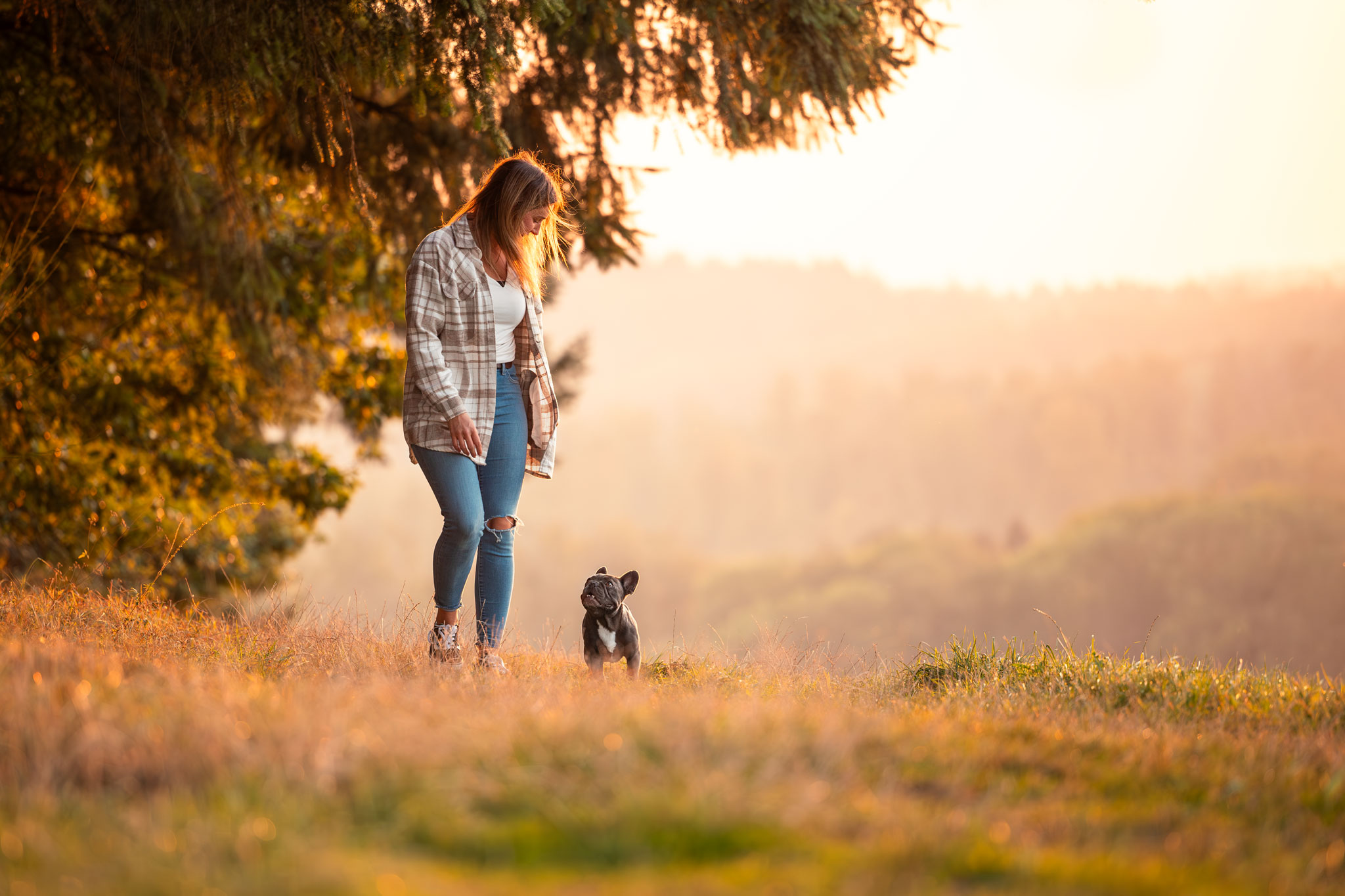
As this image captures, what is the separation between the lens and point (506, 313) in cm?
473

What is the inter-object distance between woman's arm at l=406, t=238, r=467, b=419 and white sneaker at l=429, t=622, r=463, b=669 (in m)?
1.01

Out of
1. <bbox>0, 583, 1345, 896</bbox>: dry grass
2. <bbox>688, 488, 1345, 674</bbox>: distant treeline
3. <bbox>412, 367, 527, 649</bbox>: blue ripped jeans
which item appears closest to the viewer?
<bbox>0, 583, 1345, 896</bbox>: dry grass

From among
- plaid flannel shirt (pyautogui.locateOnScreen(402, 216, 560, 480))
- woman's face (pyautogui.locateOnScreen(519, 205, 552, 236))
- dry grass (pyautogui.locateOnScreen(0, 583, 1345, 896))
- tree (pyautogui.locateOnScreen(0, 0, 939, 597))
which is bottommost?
dry grass (pyautogui.locateOnScreen(0, 583, 1345, 896))

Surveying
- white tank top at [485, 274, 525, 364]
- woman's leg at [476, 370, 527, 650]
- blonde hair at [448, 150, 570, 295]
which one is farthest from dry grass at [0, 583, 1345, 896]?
blonde hair at [448, 150, 570, 295]

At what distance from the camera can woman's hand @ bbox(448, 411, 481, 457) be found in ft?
14.6

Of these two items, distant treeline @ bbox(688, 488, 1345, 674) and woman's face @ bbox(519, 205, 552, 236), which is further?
distant treeline @ bbox(688, 488, 1345, 674)

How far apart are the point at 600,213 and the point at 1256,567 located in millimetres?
72709

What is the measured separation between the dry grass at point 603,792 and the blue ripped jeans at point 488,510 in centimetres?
79

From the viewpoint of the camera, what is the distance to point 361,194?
6676 millimetres

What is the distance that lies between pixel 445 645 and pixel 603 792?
233 centimetres

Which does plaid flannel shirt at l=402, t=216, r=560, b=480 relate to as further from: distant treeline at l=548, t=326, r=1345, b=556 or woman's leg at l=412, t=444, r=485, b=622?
distant treeline at l=548, t=326, r=1345, b=556

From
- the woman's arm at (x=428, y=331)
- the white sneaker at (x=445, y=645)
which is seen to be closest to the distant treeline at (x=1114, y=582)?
the white sneaker at (x=445, y=645)

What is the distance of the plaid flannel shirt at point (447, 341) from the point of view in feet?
14.7

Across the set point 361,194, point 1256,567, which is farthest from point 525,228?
point 1256,567
